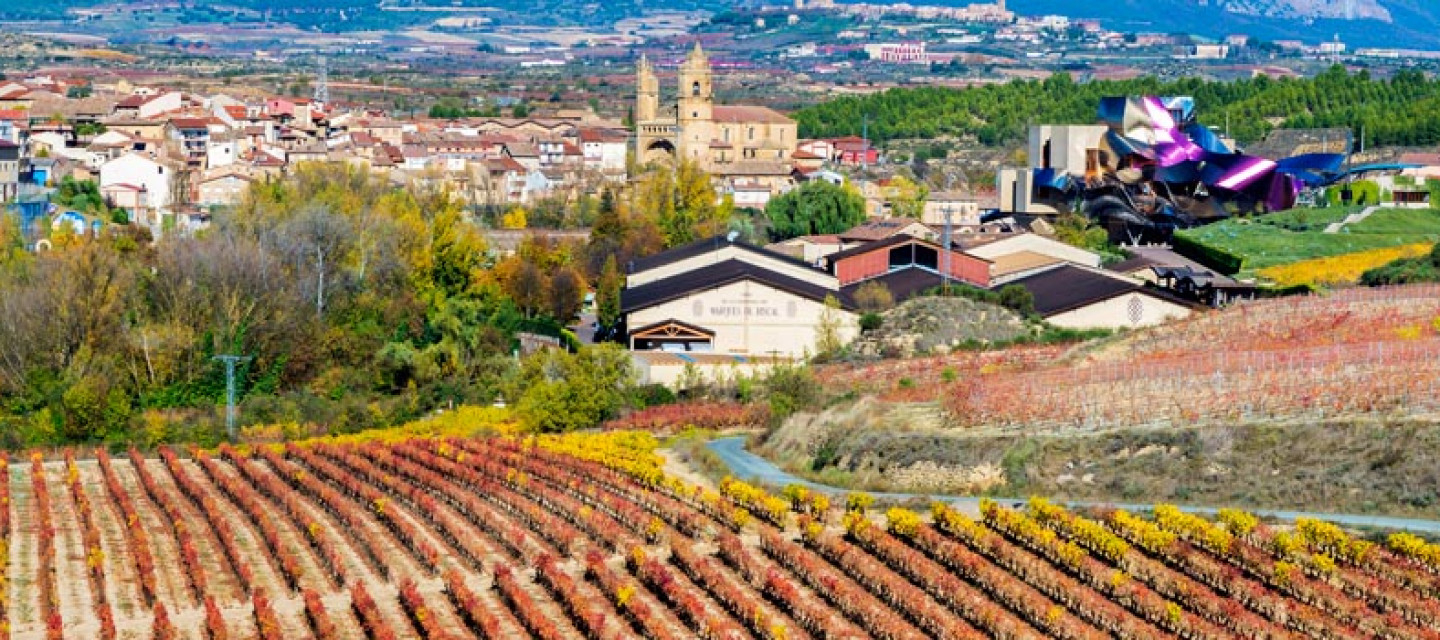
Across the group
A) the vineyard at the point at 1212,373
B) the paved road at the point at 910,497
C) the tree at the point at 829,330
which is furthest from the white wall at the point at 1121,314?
the paved road at the point at 910,497

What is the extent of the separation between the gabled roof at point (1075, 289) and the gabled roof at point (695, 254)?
4.25 m

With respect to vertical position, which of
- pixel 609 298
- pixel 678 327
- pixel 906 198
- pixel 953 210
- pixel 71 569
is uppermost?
pixel 71 569

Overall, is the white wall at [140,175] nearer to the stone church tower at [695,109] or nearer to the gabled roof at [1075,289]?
the stone church tower at [695,109]

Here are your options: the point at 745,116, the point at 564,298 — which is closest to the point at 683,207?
the point at 564,298

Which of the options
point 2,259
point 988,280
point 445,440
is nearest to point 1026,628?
point 445,440

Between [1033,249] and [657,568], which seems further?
[1033,249]

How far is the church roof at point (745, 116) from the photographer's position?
10006cm

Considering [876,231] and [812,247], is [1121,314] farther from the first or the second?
[876,231]

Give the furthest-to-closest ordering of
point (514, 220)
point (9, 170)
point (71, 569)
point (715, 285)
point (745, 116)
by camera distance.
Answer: point (745, 116), point (514, 220), point (9, 170), point (715, 285), point (71, 569)

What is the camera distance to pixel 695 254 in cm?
5228

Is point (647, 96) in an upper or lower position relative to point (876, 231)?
lower

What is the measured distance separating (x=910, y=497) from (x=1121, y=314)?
53.8 feet

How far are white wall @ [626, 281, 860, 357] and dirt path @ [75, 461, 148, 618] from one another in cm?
1390

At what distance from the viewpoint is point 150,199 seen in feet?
247
